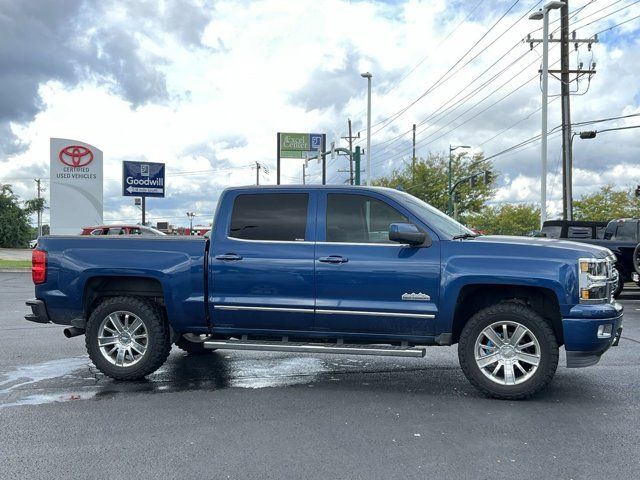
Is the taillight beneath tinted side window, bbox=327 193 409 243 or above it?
beneath

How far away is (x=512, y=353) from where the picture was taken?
18.4 ft

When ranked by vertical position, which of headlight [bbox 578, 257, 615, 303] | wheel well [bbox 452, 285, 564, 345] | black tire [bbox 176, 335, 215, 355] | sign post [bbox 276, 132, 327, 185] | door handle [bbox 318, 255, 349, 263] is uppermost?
sign post [bbox 276, 132, 327, 185]

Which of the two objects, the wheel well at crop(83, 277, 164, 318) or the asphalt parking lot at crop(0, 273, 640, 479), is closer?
the asphalt parking lot at crop(0, 273, 640, 479)

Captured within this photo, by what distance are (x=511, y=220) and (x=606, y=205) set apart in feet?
38.2

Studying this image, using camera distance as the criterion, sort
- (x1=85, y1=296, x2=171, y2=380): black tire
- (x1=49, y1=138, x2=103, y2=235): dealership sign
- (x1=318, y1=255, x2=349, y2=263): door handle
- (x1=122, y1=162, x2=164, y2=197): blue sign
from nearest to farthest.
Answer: (x1=318, y1=255, x2=349, y2=263): door handle < (x1=85, y1=296, x2=171, y2=380): black tire < (x1=49, y1=138, x2=103, y2=235): dealership sign < (x1=122, y1=162, x2=164, y2=197): blue sign

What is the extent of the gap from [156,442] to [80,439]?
583 millimetres

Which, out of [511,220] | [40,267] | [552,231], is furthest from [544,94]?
[511,220]

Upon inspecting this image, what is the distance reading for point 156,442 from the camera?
4508 millimetres

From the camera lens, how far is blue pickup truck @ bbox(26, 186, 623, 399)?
5.53m

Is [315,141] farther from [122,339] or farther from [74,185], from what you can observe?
[122,339]

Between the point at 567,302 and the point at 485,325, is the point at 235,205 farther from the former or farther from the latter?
the point at 567,302

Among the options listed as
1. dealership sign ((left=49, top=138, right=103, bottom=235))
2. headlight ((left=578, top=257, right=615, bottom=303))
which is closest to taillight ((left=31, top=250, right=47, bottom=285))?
headlight ((left=578, top=257, right=615, bottom=303))

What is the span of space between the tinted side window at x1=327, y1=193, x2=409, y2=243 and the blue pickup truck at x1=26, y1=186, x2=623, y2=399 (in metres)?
0.01

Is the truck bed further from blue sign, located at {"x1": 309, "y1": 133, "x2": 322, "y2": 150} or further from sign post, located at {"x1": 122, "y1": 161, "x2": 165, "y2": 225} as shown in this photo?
blue sign, located at {"x1": 309, "y1": 133, "x2": 322, "y2": 150}
